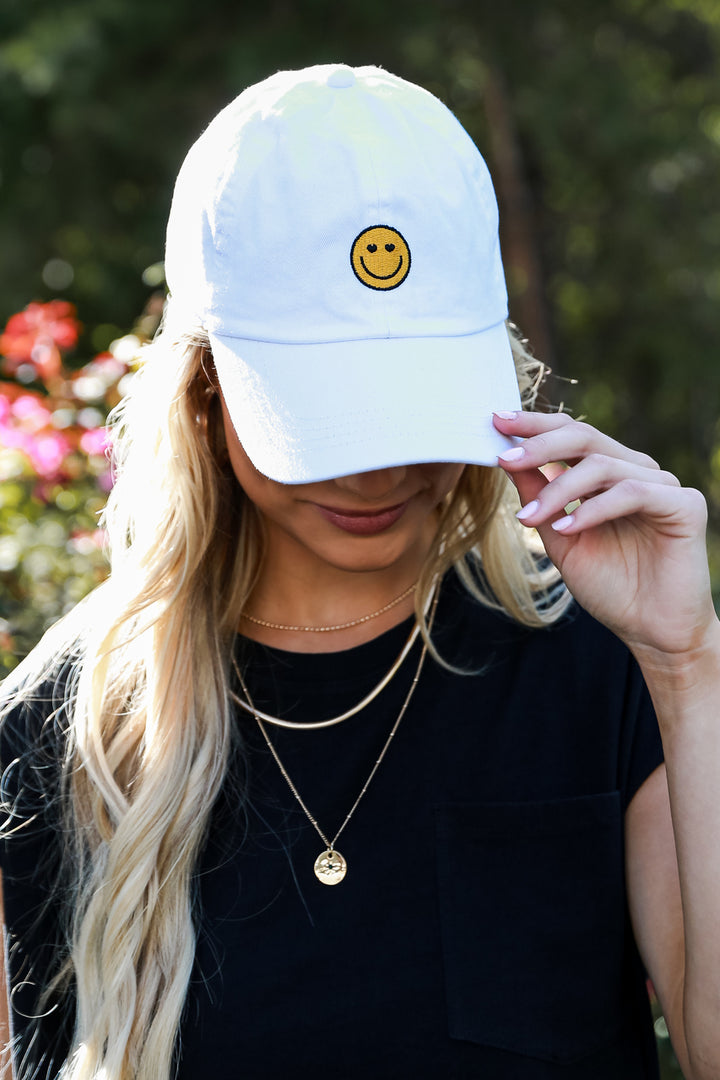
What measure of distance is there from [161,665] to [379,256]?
74cm

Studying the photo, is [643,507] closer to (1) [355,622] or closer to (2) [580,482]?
(2) [580,482]

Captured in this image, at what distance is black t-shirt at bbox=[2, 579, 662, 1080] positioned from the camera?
66.6 inches

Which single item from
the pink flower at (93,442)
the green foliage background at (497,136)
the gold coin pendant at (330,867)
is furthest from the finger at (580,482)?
the green foliage background at (497,136)

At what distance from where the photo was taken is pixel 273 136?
5.26 ft

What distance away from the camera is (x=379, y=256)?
1574 millimetres

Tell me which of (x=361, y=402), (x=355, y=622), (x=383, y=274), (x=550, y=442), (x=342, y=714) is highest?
(x=383, y=274)

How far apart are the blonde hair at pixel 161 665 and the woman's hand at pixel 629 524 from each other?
0.27 metres

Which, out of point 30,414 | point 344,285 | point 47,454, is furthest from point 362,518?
point 30,414

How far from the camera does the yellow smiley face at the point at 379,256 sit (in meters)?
1.57

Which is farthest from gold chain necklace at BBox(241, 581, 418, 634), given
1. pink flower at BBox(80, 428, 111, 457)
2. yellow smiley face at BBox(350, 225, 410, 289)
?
pink flower at BBox(80, 428, 111, 457)

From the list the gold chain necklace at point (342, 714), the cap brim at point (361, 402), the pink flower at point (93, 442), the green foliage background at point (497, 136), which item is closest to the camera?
the cap brim at point (361, 402)

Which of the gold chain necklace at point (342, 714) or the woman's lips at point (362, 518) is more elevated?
the woman's lips at point (362, 518)

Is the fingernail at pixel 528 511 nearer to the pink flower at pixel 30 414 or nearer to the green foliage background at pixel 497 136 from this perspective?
the pink flower at pixel 30 414

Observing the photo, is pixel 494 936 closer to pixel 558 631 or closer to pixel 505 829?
pixel 505 829
